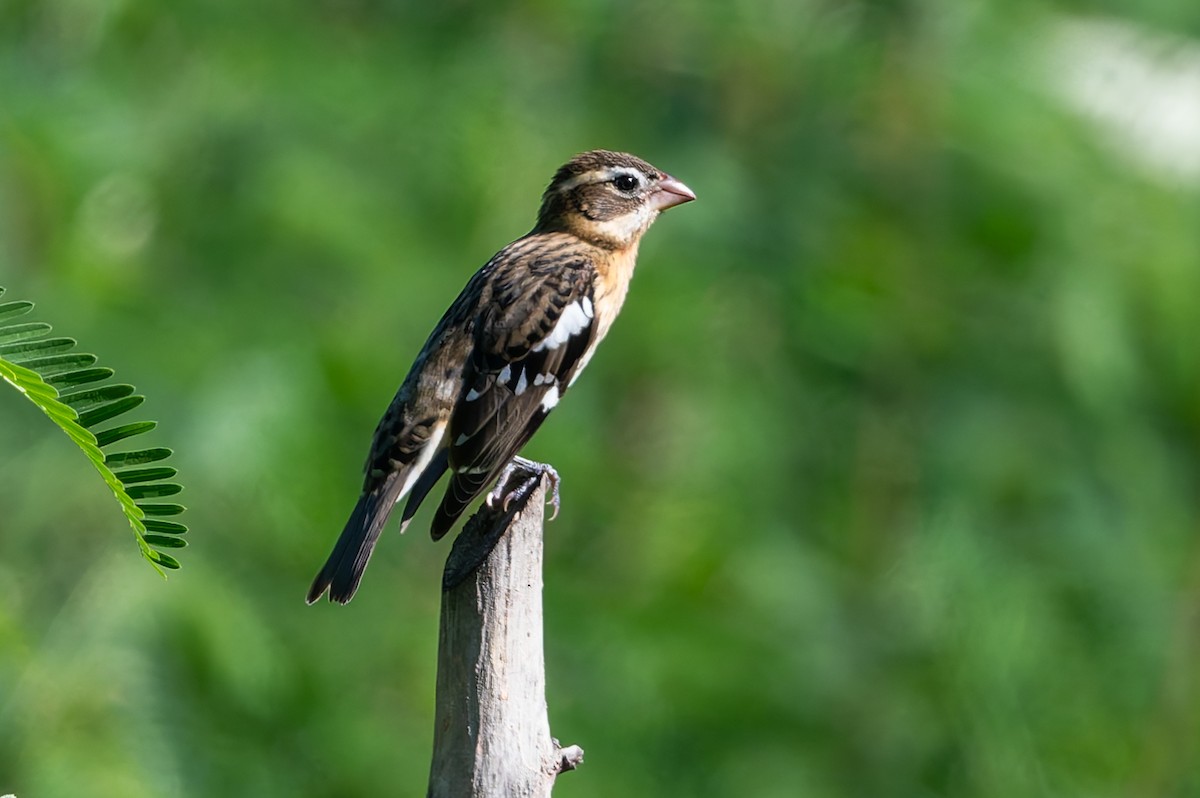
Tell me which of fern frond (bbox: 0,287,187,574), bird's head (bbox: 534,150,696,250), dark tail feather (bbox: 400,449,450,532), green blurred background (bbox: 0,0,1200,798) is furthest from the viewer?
green blurred background (bbox: 0,0,1200,798)

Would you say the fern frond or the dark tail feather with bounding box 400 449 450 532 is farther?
the dark tail feather with bounding box 400 449 450 532

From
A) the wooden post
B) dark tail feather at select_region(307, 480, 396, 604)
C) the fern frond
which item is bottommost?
the fern frond

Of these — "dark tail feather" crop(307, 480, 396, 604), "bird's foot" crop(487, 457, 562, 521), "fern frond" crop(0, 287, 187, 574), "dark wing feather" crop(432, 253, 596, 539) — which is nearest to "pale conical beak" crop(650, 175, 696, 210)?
"dark wing feather" crop(432, 253, 596, 539)

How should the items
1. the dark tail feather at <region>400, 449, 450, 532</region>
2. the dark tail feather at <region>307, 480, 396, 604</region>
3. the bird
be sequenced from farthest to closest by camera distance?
the dark tail feather at <region>400, 449, 450, 532</region>, the bird, the dark tail feather at <region>307, 480, 396, 604</region>

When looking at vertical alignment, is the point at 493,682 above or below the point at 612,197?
below

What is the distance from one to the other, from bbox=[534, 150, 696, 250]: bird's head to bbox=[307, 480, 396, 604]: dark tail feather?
1.32m

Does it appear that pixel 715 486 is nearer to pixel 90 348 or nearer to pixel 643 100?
pixel 643 100

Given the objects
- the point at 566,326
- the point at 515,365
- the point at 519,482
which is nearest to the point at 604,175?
the point at 566,326

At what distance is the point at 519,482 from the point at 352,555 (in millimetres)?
478

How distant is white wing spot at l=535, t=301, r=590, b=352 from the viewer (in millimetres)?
4363

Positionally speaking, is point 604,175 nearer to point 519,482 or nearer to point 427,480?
point 427,480

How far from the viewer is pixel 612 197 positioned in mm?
4934

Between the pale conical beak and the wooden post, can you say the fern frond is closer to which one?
the wooden post

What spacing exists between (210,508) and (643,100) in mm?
2731
